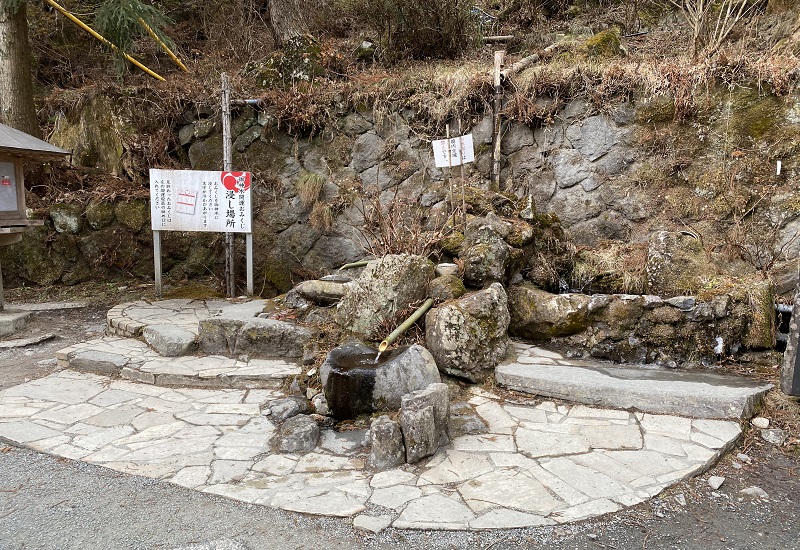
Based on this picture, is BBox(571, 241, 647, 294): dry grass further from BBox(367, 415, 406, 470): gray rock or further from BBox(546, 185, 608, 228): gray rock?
BBox(367, 415, 406, 470): gray rock

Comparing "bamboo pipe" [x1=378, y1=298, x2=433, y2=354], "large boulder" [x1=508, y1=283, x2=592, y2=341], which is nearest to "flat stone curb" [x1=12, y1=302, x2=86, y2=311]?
"bamboo pipe" [x1=378, y1=298, x2=433, y2=354]

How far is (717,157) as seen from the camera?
747cm

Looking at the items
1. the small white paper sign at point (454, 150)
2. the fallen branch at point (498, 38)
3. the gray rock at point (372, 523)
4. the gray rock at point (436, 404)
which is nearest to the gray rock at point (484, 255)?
the small white paper sign at point (454, 150)

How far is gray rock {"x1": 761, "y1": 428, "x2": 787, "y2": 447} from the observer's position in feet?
12.7

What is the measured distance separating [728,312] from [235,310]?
534 cm

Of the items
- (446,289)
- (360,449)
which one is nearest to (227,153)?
(446,289)

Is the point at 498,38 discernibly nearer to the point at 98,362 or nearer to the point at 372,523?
the point at 98,362

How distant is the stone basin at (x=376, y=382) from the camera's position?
425cm

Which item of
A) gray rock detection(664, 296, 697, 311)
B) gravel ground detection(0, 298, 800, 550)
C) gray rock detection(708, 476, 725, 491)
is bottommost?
gravel ground detection(0, 298, 800, 550)

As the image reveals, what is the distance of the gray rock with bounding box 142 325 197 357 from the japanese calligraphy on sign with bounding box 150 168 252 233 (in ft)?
6.45

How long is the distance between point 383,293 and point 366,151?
4628mm

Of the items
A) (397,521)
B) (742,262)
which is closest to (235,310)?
(397,521)

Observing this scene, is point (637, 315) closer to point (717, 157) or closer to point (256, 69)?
point (717, 157)

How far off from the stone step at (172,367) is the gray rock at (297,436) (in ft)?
3.37
